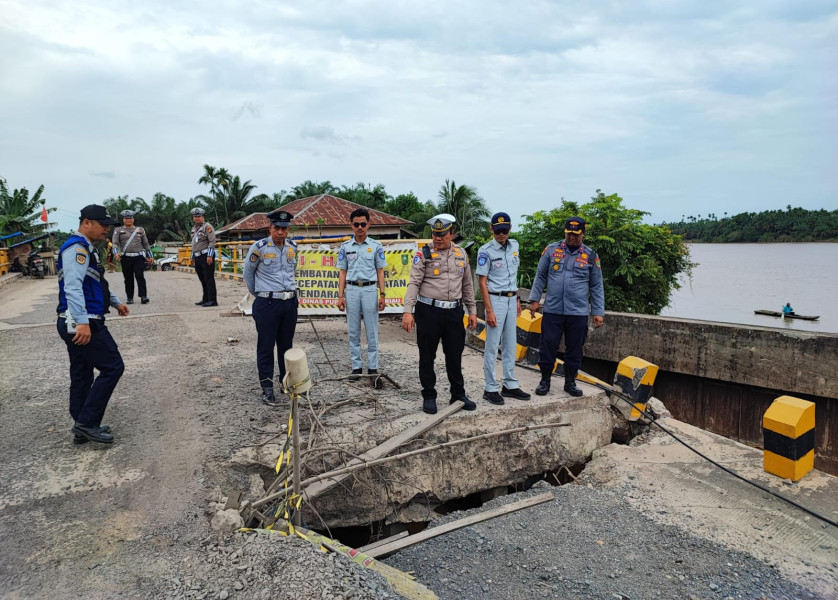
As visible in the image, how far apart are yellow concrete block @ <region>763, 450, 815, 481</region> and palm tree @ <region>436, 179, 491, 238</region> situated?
2970cm

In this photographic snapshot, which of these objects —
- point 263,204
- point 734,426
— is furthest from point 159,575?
point 263,204

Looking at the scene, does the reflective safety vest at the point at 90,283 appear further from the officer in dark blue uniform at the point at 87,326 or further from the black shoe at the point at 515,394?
the black shoe at the point at 515,394

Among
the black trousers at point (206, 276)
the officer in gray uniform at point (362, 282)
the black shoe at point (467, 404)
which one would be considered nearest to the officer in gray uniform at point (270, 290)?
the officer in gray uniform at point (362, 282)

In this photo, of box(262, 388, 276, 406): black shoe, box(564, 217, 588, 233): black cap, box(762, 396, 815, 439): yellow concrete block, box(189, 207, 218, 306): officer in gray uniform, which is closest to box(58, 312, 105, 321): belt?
box(262, 388, 276, 406): black shoe

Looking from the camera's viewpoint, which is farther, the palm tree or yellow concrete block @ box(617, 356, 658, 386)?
the palm tree

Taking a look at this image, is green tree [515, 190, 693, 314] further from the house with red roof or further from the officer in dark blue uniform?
the house with red roof

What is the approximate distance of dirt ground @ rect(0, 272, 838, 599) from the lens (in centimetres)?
271

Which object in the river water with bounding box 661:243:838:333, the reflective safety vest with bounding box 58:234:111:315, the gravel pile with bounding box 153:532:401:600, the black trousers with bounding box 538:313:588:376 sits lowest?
the river water with bounding box 661:243:838:333

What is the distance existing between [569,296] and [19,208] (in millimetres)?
24639

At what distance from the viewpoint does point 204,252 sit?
9.90 metres

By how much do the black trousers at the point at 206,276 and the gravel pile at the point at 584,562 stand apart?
8087mm

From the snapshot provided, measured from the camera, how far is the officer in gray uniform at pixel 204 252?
9.83 meters

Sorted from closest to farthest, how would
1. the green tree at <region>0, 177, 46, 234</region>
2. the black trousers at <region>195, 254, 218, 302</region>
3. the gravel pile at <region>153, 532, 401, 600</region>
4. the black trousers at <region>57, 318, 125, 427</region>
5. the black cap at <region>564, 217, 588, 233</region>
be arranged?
the gravel pile at <region>153, 532, 401, 600</region>
the black trousers at <region>57, 318, 125, 427</region>
the black cap at <region>564, 217, 588, 233</region>
the black trousers at <region>195, 254, 218, 302</region>
the green tree at <region>0, 177, 46, 234</region>

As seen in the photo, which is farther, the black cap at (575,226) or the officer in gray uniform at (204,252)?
the officer in gray uniform at (204,252)
